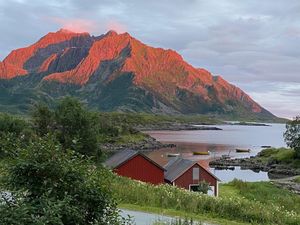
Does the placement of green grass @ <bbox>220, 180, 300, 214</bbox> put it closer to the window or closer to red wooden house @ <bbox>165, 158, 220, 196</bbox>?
red wooden house @ <bbox>165, 158, 220, 196</bbox>

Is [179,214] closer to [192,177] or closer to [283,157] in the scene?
[192,177]

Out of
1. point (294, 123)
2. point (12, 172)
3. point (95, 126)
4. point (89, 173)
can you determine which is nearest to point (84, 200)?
point (89, 173)

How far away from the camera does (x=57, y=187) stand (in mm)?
7820

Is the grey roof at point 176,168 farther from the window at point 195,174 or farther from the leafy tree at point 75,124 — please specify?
the leafy tree at point 75,124

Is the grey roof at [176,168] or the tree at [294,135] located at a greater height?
the tree at [294,135]

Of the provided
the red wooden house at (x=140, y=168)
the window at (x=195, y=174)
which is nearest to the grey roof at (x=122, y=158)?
the red wooden house at (x=140, y=168)

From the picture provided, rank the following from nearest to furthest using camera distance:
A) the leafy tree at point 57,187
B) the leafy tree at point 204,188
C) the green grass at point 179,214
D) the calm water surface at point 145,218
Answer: the leafy tree at point 57,187
the calm water surface at point 145,218
the green grass at point 179,214
the leafy tree at point 204,188

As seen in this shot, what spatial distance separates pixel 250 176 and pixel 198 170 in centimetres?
4190

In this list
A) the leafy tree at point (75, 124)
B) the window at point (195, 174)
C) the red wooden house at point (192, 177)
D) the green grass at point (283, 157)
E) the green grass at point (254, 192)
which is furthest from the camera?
the green grass at point (283, 157)

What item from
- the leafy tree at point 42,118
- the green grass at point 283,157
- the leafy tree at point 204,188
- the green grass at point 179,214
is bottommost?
the green grass at point 283,157

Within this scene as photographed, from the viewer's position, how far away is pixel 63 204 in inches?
289

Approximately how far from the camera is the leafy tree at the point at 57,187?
744cm

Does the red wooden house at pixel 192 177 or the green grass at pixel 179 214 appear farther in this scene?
the red wooden house at pixel 192 177

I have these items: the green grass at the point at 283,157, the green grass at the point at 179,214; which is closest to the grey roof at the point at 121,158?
the green grass at the point at 179,214
